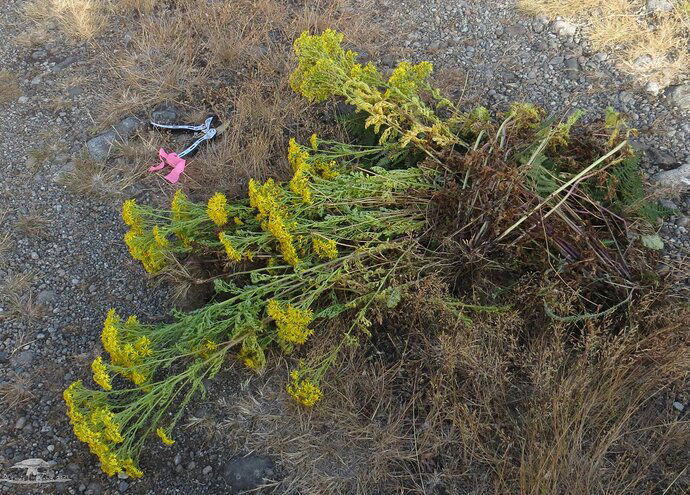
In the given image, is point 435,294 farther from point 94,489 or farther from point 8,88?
point 8,88

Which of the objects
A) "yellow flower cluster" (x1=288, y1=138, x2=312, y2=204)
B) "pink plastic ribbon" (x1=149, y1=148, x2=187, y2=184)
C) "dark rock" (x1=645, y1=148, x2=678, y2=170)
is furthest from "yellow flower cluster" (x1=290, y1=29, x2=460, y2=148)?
"dark rock" (x1=645, y1=148, x2=678, y2=170)

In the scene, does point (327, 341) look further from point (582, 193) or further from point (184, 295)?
point (582, 193)

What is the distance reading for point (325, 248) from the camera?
2787mm

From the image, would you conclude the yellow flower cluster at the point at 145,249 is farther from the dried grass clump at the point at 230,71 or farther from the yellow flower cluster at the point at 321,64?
the yellow flower cluster at the point at 321,64

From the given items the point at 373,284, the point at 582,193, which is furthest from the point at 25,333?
the point at 582,193

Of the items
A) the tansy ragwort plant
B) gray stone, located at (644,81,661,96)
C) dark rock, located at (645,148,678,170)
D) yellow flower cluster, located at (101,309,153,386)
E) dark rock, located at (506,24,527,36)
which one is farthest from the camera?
dark rock, located at (506,24,527,36)

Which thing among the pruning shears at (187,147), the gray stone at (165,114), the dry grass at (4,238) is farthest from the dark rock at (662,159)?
the dry grass at (4,238)

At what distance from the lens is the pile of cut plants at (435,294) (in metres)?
2.57

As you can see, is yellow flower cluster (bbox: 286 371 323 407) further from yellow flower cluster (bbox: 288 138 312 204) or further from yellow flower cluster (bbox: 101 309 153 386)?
yellow flower cluster (bbox: 288 138 312 204)

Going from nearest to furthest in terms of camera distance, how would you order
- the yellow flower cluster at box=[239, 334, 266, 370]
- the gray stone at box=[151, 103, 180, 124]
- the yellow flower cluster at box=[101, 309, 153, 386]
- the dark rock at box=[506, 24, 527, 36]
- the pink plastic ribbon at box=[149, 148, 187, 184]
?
the yellow flower cluster at box=[101, 309, 153, 386], the yellow flower cluster at box=[239, 334, 266, 370], the pink plastic ribbon at box=[149, 148, 187, 184], the gray stone at box=[151, 103, 180, 124], the dark rock at box=[506, 24, 527, 36]

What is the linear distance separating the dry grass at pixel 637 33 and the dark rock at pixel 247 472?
3367mm

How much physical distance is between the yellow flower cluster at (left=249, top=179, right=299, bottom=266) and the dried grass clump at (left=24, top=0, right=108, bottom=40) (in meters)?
2.85

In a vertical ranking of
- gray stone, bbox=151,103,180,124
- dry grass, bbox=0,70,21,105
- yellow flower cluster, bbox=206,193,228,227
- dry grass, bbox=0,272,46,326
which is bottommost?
dry grass, bbox=0,272,46,326

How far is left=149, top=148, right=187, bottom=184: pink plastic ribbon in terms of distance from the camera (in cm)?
381
